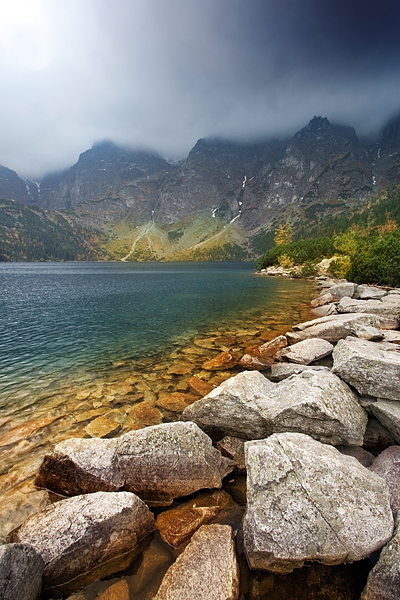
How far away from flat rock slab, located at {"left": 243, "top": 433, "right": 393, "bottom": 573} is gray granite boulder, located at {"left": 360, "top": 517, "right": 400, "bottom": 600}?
0.39 meters

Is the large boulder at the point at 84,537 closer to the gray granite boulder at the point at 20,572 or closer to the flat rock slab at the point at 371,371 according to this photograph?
the gray granite boulder at the point at 20,572

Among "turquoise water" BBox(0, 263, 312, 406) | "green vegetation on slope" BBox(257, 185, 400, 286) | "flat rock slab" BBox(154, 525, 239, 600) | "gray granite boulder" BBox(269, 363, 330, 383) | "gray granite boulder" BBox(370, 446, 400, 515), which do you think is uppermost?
"green vegetation on slope" BBox(257, 185, 400, 286)

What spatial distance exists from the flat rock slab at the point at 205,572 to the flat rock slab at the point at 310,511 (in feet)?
1.72

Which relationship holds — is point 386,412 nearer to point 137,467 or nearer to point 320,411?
point 320,411

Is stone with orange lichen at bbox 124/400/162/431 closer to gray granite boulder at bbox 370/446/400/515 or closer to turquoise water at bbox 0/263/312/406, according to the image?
turquoise water at bbox 0/263/312/406

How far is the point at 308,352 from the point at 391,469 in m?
8.32

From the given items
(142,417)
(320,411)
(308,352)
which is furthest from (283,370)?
(142,417)

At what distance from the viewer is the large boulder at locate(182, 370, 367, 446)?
27.4ft

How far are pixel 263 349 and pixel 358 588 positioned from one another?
14956mm

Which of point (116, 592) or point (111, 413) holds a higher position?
point (116, 592)

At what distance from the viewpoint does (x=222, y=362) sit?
1838 centimetres

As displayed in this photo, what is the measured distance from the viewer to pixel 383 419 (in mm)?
8930

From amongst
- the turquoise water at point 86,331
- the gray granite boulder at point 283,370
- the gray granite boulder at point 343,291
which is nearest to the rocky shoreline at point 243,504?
the gray granite boulder at point 283,370

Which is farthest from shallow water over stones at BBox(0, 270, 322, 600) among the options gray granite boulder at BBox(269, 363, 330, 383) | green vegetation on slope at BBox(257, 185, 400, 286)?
green vegetation on slope at BBox(257, 185, 400, 286)
